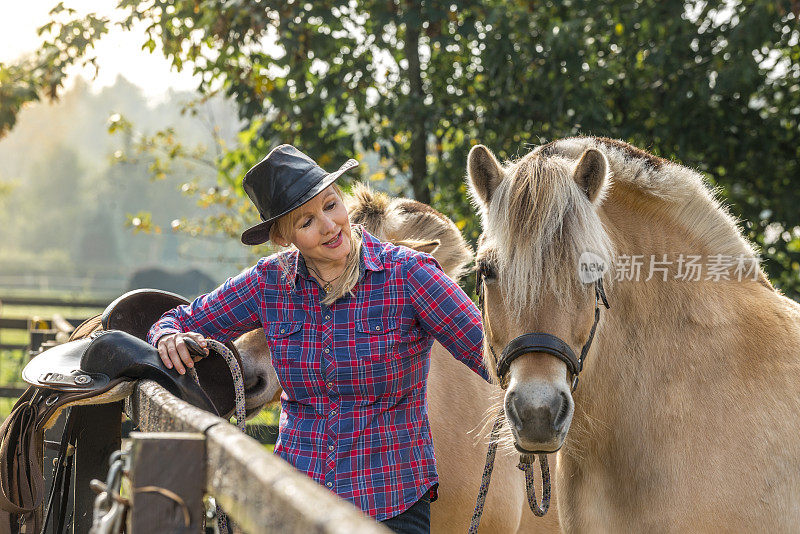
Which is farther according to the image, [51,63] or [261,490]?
[51,63]

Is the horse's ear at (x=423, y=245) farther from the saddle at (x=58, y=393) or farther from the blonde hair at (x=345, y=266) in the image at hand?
the saddle at (x=58, y=393)

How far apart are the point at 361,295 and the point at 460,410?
1.20 m

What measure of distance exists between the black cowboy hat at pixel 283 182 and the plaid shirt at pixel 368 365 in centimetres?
24

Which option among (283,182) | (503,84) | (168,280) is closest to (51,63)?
(503,84)

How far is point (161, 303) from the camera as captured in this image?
10.5ft

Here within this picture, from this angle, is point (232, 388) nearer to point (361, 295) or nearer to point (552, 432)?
point (361, 295)

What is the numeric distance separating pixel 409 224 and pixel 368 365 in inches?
57.3

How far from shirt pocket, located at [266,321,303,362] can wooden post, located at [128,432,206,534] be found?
1.10 meters

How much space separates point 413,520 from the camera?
2529 mm

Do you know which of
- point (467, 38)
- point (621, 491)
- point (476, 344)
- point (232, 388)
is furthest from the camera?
point (467, 38)

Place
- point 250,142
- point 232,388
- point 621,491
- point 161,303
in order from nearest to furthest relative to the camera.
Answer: point 621,491, point 232,388, point 161,303, point 250,142

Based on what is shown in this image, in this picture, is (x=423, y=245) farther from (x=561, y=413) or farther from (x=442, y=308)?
(x=561, y=413)

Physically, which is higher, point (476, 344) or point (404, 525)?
point (476, 344)

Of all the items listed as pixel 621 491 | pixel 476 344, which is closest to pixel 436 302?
pixel 476 344
